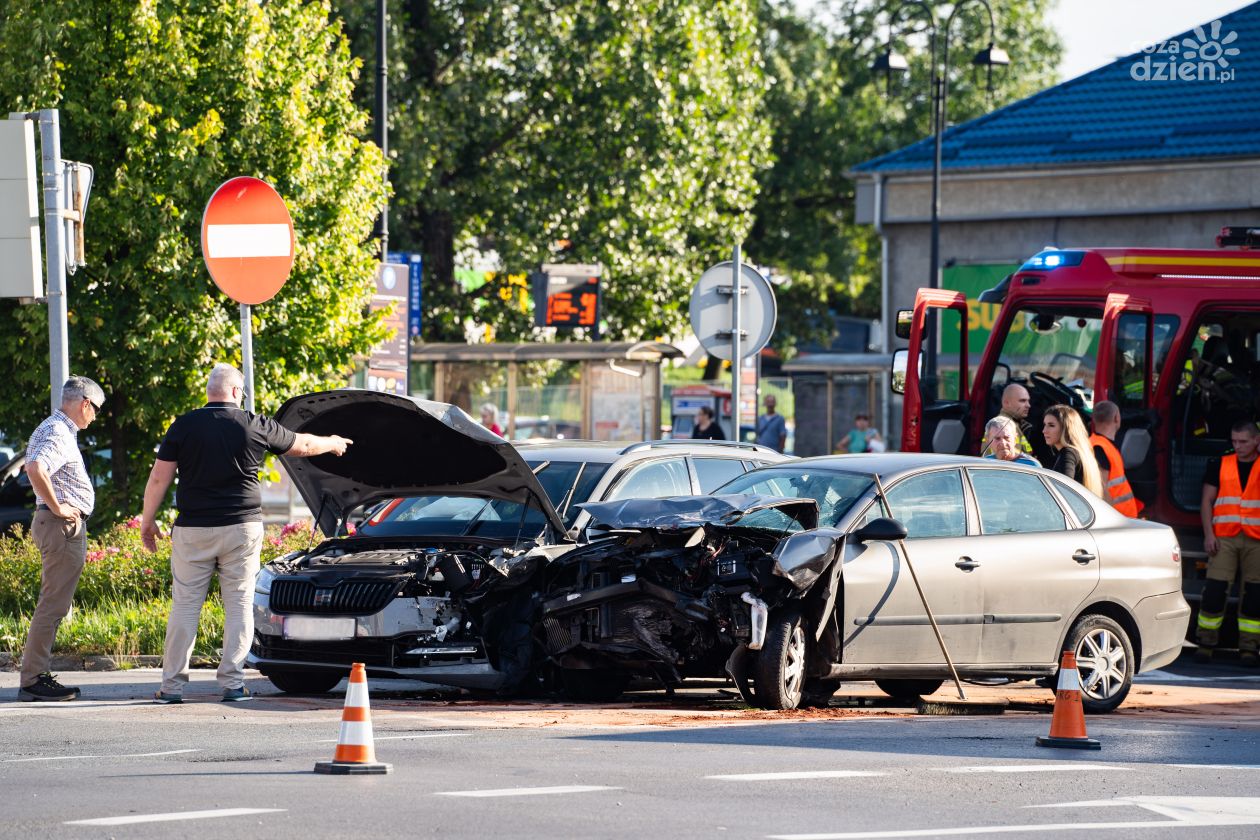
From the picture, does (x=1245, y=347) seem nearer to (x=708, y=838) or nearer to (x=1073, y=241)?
(x=708, y=838)

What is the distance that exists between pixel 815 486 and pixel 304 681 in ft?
10.3

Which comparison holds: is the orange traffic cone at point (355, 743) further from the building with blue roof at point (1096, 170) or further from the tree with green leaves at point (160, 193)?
the building with blue roof at point (1096, 170)

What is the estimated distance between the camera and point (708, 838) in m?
6.66

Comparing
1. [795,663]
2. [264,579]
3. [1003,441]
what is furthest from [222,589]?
[1003,441]

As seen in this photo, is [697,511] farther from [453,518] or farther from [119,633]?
[119,633]

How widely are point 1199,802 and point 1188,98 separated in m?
26.1

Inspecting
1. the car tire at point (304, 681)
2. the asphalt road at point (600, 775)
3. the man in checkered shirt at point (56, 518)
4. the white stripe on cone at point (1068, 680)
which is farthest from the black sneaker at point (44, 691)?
the white stripe on cone at point (1068, 680)

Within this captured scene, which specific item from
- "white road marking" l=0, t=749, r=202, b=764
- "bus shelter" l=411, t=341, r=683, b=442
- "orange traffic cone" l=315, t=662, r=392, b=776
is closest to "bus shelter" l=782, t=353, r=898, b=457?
"bus shelter" l=411, t=341, r=683, b=442

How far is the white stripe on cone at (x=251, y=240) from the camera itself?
12742 mm

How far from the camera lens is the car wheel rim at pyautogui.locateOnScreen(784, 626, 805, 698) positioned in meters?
10.6

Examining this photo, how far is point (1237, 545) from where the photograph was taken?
49.8 ft

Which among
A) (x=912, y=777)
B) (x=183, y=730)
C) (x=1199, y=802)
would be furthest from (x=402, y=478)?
(x=1199, y=802)

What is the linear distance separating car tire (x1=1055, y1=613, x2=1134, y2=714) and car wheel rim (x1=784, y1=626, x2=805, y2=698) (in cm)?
188

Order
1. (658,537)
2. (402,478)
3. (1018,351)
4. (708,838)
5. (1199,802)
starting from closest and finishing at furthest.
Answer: (708,838), (1199,802), (658,537), (402,478), (1018,351)
